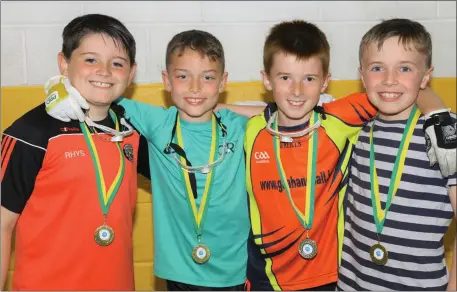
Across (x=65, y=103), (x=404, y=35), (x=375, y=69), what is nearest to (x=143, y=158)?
(x=65, y=103)

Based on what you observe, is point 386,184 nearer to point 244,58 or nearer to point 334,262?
point 334,262

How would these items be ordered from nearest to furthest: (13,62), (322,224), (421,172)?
(421,172), (322,224), (13,62)

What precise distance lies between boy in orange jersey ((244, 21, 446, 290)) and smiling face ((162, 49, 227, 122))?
0.23 m

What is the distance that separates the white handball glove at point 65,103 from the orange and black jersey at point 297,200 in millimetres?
714

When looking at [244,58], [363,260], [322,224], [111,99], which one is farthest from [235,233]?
[244,58]

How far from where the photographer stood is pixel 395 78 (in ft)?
8.05

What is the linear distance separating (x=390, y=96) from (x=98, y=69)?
121 centimetres

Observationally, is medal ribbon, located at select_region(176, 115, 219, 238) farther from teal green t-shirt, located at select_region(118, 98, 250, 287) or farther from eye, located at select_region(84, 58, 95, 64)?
eye, located at select_region(84, 58, 95, 64)

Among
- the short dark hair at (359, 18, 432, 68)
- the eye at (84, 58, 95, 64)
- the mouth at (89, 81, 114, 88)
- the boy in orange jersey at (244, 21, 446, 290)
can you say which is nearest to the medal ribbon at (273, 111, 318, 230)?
the boy in orange jersey at (244, 21, 446, 290)

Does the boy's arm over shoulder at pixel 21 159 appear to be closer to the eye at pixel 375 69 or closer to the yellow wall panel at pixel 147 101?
the yellow wall panel at pixel 147 101

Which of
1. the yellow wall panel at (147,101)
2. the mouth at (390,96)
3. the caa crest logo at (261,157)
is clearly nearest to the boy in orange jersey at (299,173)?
the caa crest logo at (261,157)

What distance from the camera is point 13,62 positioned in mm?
3152

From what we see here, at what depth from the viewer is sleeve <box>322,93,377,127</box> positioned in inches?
101

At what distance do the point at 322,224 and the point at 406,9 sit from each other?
146 centimetres
